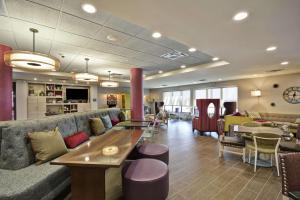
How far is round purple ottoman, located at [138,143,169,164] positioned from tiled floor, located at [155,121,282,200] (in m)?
0.47

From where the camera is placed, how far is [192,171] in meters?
2.90

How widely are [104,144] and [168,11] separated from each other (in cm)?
194

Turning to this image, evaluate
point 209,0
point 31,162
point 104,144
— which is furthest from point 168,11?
point 31,162

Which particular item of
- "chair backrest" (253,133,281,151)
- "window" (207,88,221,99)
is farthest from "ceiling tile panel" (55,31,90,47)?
"window" (207,88,221,99)

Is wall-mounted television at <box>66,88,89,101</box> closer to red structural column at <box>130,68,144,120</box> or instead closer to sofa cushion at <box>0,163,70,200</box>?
red structural column at <box>130,68,144,120</box>

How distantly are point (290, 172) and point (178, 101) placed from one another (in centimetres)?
1061

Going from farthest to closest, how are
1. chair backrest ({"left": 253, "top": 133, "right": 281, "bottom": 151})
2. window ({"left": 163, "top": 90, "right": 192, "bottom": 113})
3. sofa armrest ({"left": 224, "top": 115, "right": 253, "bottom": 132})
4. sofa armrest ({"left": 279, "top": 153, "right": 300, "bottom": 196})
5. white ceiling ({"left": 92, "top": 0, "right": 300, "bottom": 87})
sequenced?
1. window ({"left": 163, "top": 90, "right": 192, "bottom": 113})
2. sofa armrest ({"left": 224, "top": 115, "right": 253, "bottom": 132})
3. chair backrest ({"left": 253, "top": 133, "right": 281, "bottom": 151})
4. white ceiling ({"left": 92, "top": 0, "right": 300, "bottom": 87})
5. sofa armrest ({"left": 279, "top": 153, "right": 300, "bottom": 196})

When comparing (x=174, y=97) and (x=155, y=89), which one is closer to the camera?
(x=174, y=97)

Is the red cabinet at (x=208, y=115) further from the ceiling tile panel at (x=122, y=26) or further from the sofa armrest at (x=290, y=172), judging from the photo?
the sofa armrest at (x=290, y=172)

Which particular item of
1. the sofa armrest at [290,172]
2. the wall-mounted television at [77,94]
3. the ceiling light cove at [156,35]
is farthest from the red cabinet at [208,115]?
the wall-mounted television at [77,94]

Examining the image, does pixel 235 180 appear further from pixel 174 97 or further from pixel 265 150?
pixel 174 97

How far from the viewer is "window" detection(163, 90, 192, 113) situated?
36.8ft

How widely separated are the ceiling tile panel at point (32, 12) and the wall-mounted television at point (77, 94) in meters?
6.95

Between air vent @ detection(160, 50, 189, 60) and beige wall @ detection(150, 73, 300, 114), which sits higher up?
air vent @ detection(160, 50, 189, 60)
